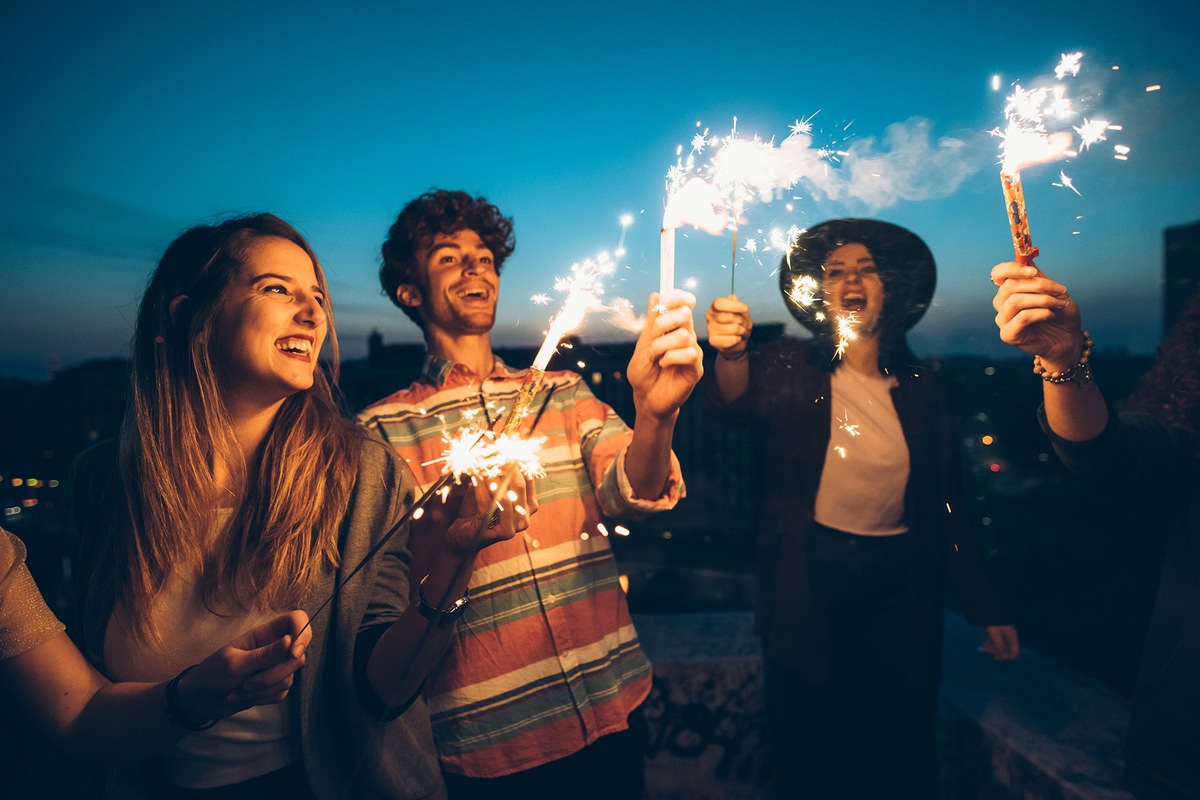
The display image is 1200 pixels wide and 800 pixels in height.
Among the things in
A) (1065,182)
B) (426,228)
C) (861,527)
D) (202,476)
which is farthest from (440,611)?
(1065,182)

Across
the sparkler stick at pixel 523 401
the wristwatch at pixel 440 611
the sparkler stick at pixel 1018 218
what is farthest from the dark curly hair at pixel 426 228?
the sparkler stick at pixel 1018 218

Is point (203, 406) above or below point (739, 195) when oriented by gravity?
below

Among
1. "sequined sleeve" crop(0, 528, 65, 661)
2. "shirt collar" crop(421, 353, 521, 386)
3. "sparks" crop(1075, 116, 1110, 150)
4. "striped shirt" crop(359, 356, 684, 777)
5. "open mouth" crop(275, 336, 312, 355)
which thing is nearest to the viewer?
"sequined sleeve" crop(0, 528, 65, 661)

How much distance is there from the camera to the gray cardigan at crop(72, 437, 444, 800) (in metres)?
1.59

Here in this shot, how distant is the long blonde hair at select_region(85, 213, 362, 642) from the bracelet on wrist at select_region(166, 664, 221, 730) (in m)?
0.23

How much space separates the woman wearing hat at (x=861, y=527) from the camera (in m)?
2.34

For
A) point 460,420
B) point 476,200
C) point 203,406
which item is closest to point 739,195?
point 476,200

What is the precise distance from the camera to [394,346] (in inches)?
121

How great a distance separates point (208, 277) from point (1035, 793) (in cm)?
363

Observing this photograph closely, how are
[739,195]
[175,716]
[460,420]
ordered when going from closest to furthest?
[175,716] → [739,195] → [460,420]

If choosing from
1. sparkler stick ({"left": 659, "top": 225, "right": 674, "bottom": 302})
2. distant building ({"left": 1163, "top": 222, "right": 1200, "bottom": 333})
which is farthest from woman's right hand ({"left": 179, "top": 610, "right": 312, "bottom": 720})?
distant building ({"left": 1163, "top": 222, "right": 1200, "bottom": 333})

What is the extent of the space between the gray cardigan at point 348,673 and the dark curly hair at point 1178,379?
102 inches

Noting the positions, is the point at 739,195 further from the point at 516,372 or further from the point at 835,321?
the point at 516,372

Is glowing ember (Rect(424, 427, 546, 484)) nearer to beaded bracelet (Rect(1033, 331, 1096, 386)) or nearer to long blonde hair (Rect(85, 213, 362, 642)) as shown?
long blonde hair (Rect(85, 213, 362, 642))
